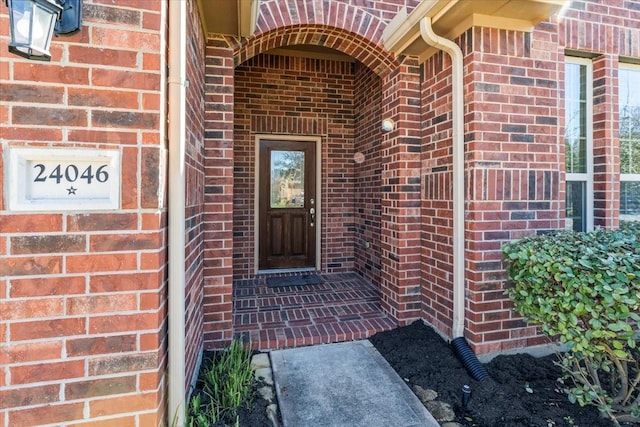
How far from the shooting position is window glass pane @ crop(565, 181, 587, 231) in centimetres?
319

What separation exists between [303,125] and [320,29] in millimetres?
2069

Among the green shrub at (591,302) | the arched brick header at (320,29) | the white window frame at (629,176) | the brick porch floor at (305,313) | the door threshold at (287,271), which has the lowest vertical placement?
the brick porch floor at (305,313)

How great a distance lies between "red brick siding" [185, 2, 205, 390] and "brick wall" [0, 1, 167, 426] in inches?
16.7

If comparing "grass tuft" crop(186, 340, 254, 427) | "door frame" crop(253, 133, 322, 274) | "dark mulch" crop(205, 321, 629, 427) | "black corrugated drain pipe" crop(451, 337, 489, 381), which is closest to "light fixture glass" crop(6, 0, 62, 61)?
"grass tuft" crop(186, 340, 254, 427)

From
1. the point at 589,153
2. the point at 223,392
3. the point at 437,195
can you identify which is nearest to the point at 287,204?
the point at 437,195

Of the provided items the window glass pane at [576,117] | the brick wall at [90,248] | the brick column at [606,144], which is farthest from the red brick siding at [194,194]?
the brick column at [606,144]

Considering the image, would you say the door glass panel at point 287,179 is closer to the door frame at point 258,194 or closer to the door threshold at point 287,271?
the door frame at point 258,194

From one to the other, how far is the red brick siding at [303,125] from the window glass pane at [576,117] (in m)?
2.84

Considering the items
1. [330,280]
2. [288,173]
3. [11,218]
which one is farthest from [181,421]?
[288,173]

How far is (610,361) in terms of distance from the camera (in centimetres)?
201

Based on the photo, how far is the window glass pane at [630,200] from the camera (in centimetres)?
336

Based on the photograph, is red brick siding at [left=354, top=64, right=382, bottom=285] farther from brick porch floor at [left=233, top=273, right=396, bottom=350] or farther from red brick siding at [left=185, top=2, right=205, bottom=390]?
red brick siding at [left=185, top=2, right=205, bottom=390]

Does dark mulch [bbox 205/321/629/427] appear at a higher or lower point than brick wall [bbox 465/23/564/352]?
lower

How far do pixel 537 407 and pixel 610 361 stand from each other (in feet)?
1.67
